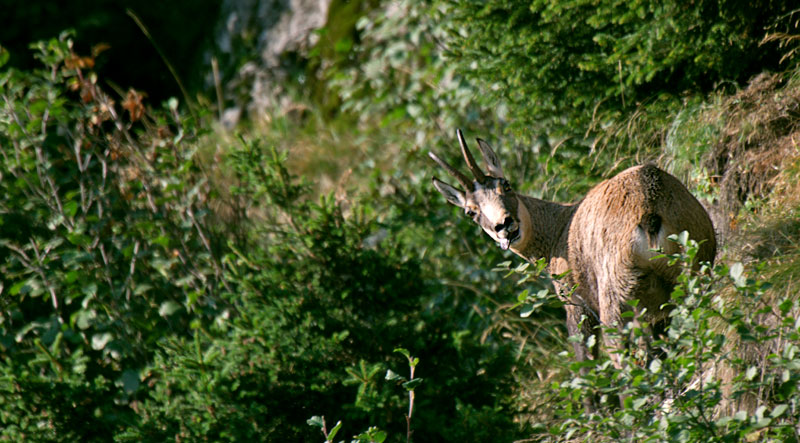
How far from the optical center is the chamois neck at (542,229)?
5062mm

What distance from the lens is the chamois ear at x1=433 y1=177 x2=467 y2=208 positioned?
16.6 ft

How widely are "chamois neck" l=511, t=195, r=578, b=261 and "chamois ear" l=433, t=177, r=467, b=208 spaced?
0.34 metres

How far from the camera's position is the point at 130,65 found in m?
12.0

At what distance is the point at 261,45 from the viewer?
1198 cm

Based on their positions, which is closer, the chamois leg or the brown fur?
the brown fur

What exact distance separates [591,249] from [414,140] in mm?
4316

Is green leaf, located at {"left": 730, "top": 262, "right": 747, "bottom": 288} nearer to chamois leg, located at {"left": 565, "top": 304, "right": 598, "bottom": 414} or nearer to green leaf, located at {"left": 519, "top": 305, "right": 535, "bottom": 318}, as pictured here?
green leaf, located at {"left": 519, "top": 305, "right": 535, "bottom": 318}

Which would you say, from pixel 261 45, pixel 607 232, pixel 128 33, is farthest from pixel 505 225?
A: pixel 128 33

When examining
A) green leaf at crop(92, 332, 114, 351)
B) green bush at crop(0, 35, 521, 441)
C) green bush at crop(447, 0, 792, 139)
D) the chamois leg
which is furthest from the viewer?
green leaf at crop(92, 332, 114, 351)

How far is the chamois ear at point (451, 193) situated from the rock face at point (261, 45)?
6688 mm

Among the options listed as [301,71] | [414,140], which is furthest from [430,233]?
[301,71]

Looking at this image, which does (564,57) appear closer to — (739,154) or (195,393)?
(739,154)

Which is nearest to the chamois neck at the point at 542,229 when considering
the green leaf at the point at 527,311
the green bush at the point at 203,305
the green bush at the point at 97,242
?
the green bush at the point at 203,305

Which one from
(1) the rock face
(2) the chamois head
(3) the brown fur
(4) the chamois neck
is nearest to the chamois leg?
(3) the brown fur
